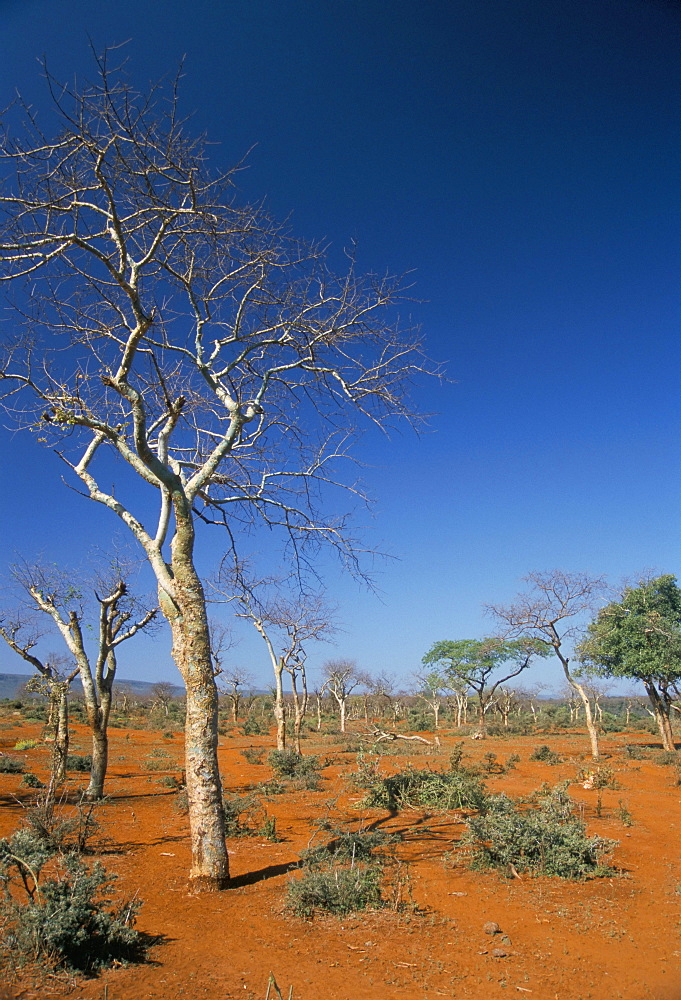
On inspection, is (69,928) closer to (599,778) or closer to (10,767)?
(599,778)

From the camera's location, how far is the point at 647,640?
69.9 feet

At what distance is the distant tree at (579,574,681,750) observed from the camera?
20.8m

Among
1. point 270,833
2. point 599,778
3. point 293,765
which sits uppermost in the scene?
point 270,833

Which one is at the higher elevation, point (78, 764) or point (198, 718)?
point (198, 718)

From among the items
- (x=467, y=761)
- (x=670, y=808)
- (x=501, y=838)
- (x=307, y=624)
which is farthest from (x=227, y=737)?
(x=501, y=838)

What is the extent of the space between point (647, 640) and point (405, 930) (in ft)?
65.1

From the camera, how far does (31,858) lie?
507 cm

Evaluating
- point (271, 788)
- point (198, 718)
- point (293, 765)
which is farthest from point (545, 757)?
point (198, 718)

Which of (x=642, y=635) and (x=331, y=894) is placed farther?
(x=642, y=635)

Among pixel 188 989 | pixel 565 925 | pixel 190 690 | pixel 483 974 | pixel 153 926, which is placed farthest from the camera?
pixel 190 690

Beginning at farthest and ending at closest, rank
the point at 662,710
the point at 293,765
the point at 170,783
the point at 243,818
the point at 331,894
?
the point at 662,710, the point at 293,765, the point at 170,783, the point at 243,818, the point at 331,894

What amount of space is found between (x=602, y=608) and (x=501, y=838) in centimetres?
1852

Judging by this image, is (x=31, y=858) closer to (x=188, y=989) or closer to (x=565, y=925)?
(x=188, y=989)

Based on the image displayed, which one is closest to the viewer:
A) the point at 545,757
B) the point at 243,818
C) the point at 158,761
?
the point at 243,818
